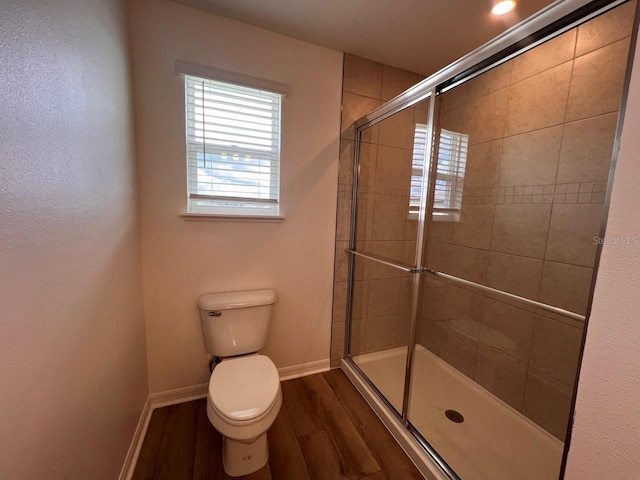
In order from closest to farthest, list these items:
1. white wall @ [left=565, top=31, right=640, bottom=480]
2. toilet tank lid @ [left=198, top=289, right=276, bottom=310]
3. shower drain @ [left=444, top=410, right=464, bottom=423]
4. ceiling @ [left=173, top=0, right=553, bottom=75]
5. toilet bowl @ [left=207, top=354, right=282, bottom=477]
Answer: white wall @ [left=565, top=31, right=640, bottom=480]
toilet bowl @ [left=207, top=354, right=282, bottom=477]
ceiling @ [left=173, top=0, right=553, bottom=75]
toilet tank lid @ [left=198, top=289, right=276, bottom=310]
shower drain @ [left=444, top=410, right=464, bottom=423]

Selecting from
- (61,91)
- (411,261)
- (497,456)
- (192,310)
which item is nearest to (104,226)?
(61,91)

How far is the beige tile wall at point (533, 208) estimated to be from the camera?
1290mm

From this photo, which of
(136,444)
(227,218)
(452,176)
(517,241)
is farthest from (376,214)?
(136,444)

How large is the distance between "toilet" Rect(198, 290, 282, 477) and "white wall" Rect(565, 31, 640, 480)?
106cm

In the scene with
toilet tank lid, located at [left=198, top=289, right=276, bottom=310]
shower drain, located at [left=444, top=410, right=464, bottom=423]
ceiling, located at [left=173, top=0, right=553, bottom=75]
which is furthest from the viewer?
shower drain, located at [left=444, top=410, right=464, bottom=423]

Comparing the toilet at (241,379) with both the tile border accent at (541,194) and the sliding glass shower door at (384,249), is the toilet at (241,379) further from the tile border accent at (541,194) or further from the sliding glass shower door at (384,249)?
the tile border accent at (541,194)

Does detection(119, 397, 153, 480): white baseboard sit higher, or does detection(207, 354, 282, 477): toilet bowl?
detection(207, 354, 282, 477): toilet bowl

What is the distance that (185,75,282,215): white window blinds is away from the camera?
1.54m

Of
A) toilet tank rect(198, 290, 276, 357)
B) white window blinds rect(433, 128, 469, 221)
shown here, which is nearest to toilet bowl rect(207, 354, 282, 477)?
toilet tank rect(198, 290, 276, 357)

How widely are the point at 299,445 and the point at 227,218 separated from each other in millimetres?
1362

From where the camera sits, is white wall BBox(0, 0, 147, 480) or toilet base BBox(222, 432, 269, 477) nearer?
white wall BBox(0, 0, 147, 480)

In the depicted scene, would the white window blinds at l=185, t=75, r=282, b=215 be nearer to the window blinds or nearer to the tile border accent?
the window blinds

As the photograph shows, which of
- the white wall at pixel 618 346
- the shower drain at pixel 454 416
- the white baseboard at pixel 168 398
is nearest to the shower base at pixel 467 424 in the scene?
the shower drain at pixel 454 416

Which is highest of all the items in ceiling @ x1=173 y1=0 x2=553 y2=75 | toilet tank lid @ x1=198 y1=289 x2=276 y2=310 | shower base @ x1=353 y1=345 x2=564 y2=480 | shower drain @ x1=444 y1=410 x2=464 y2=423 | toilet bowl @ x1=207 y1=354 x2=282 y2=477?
ceiling @ x1=173 y1=0 x2=553 y2=75
